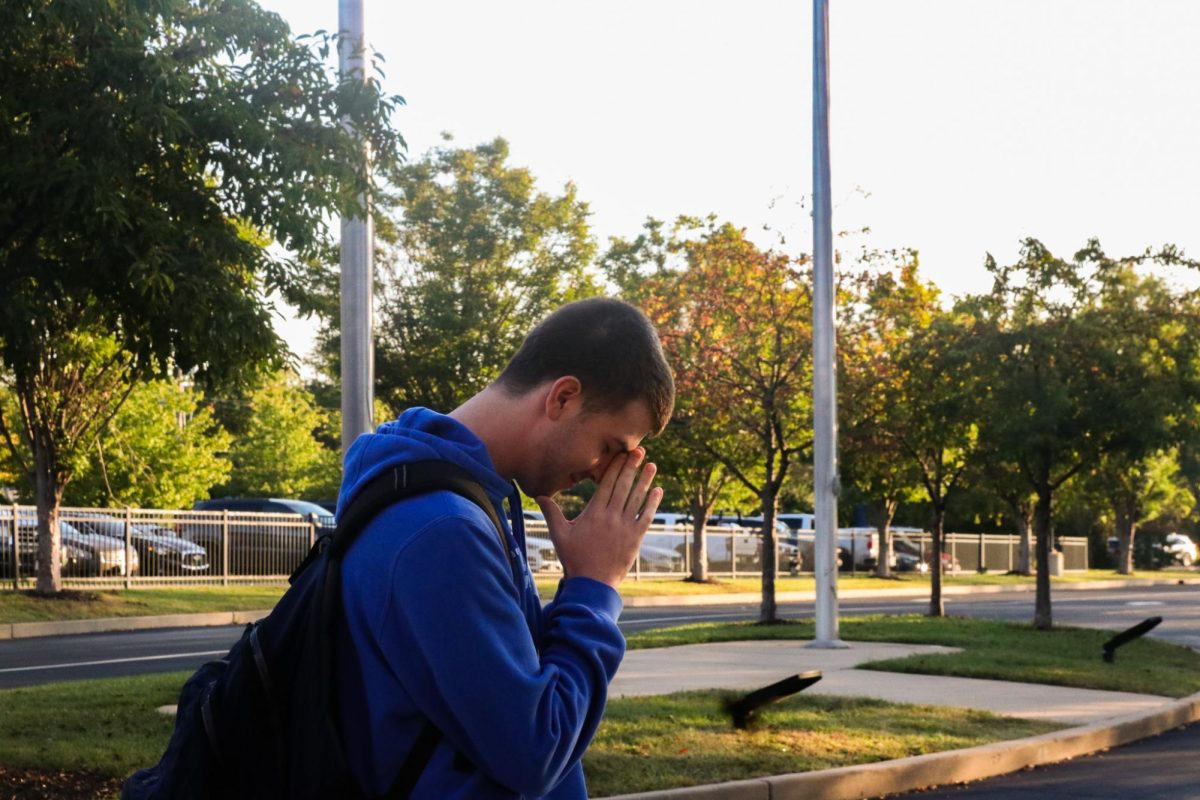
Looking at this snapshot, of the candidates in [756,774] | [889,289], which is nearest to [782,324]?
[889,289]

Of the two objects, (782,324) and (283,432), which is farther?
(283,432)

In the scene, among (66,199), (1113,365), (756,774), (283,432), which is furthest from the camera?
(283,432)

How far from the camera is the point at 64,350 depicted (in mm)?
23375

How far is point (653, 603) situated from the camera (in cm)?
3294

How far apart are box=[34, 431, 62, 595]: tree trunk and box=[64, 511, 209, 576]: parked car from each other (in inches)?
116

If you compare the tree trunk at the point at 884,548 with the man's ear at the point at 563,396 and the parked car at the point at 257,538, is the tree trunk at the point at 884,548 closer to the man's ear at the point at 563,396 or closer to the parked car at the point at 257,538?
the parked car at the point at 257,538

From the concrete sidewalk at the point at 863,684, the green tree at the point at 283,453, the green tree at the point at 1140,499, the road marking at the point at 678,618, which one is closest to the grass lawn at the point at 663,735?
the concrete sidewalk at the point at 863,684

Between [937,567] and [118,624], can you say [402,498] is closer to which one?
[118,624]

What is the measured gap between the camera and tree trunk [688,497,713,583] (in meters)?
40.0

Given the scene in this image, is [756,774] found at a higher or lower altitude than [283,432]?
lower

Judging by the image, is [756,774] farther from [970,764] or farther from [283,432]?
[283,432]

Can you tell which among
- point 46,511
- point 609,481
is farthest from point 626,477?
point 46,511

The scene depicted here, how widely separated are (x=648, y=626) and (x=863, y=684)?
1064 cm

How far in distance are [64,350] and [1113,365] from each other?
14.9 metres
